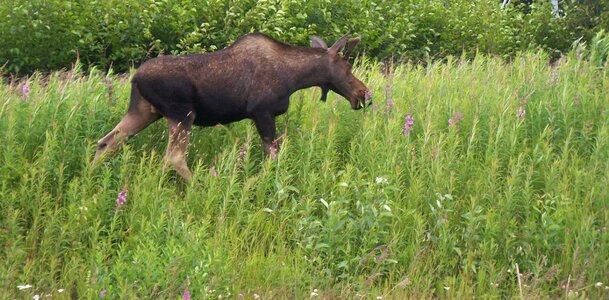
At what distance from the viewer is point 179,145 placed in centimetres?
683

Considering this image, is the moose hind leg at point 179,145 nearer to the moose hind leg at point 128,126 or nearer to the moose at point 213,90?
the moose at point 213,90

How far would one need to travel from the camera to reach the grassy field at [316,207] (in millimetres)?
5484

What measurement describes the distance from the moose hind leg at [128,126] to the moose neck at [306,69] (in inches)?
45.8

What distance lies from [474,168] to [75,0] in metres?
7.30

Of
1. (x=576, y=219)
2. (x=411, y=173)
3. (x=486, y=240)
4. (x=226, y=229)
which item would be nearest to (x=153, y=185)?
(x=226, y=229)

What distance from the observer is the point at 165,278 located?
16.7 feet

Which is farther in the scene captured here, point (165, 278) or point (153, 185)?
point (153, 185)

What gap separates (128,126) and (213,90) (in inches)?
28.9

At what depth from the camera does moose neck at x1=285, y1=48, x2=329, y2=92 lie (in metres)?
7.32

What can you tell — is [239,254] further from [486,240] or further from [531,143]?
[531,143]

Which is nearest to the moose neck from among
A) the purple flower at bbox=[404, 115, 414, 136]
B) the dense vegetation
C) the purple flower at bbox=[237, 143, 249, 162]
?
the purple flower at bbox=[237, 143, 249, 162]

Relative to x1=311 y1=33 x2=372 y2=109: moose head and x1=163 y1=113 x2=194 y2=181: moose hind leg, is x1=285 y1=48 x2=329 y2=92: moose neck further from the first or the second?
x1=163 y1=113 x2=194 y2=181: moose hind leg

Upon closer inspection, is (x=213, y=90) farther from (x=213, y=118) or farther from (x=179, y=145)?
(x=179, y=145)

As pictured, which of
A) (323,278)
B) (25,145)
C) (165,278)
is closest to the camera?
(165,278)
